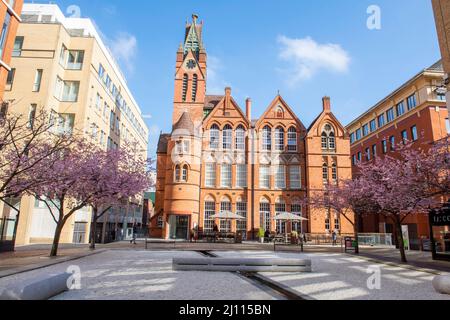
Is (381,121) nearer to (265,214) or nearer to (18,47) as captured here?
(265,214)

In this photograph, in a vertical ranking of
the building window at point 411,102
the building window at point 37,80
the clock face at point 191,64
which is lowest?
the building window at point 37,80

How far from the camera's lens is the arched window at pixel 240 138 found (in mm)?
39134

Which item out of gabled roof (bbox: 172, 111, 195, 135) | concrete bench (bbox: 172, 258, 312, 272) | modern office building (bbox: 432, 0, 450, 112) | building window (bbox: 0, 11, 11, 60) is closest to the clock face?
gabled roof (bbox: 172, 111, 195, 135)

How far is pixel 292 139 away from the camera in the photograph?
40062mm

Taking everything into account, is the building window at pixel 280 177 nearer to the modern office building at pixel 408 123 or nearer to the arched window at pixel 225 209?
the arched window at pixel 225 209

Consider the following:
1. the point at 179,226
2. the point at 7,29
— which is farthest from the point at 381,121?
the point at 7,29

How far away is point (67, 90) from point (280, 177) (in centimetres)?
2647

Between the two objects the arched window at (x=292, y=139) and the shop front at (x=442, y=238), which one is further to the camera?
the arched window at (x=292, y=139)

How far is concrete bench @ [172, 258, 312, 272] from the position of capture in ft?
38.5

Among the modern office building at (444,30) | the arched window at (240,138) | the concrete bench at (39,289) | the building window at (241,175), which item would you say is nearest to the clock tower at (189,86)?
the arched window at (240,138)

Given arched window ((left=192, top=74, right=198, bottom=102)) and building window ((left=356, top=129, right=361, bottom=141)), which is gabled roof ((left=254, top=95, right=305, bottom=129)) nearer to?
arched window ((left=192, top=74, right=198, bottom=102))

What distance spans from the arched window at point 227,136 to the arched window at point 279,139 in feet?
20.2

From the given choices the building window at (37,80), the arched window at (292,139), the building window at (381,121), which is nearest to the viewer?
the building window at (37,80)
